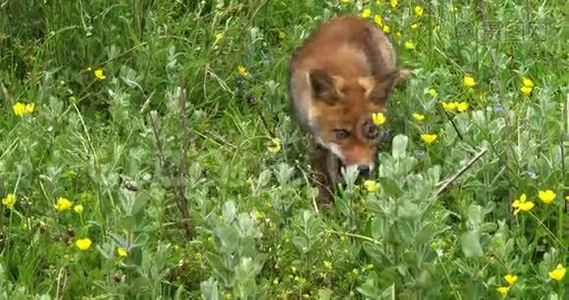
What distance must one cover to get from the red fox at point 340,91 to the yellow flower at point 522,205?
0.99 m

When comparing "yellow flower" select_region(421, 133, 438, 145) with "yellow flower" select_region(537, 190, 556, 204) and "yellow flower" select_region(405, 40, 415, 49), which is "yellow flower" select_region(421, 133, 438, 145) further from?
"yellow flower" select_region(405, 40, 415, 49)

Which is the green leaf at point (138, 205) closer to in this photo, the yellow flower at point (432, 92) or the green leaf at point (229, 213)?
the green leaf at point (229, 213)

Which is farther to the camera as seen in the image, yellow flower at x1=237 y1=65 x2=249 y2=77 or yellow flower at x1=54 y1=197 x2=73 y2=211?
yellow flower at x1=237 y1=65 x2=249 y2=77

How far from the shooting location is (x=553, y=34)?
650cm

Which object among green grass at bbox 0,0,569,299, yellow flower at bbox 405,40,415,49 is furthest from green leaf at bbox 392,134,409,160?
yellow flower at bbox 405,40,415,49

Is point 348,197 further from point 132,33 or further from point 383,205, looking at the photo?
point 132,33

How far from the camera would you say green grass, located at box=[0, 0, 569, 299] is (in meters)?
3.63

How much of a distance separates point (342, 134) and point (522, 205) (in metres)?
1.54

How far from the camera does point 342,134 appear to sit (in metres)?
5.44

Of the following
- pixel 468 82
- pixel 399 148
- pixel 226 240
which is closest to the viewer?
pixel 226 240

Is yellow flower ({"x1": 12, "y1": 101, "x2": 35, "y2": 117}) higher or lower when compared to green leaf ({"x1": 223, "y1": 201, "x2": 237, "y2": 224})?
lower

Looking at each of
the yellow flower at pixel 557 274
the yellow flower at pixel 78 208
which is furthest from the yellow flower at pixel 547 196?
the yellow flower at pixel 78 208

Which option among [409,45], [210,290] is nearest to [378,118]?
[409,45]

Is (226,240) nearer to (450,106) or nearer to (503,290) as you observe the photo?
(503,290)
